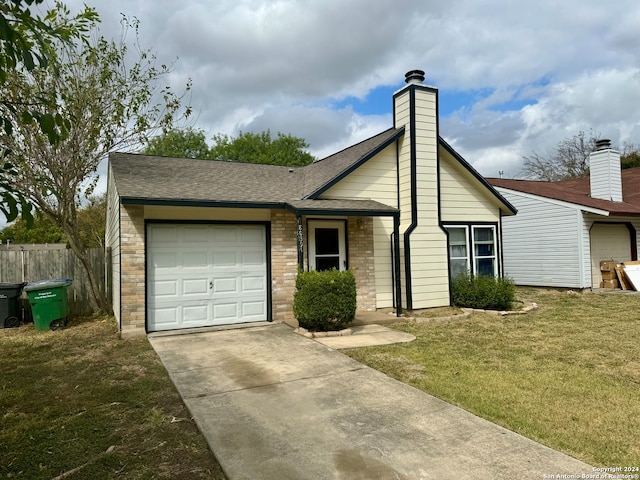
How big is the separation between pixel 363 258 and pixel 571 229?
8982mm

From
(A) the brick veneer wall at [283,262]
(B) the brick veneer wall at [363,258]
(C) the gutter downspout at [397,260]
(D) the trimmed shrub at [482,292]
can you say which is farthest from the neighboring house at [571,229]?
(A) the brick veneer wall at [283,262]

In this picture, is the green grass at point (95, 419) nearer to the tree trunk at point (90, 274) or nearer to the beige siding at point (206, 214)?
the beige siding at point (206, 214)

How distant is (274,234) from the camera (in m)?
10.1

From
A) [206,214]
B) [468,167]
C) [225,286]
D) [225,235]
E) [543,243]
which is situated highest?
[468,167]

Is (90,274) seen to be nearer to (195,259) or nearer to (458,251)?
(195,259)

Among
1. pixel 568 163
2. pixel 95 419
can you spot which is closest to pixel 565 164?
pixel 568 163

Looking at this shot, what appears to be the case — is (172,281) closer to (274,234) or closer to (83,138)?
(274,234)

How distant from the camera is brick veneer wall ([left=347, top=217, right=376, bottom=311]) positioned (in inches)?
431

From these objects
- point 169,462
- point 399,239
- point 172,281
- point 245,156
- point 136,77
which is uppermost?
point 245,156

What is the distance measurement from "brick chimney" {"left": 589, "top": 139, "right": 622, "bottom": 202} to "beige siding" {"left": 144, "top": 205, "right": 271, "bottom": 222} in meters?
14.6

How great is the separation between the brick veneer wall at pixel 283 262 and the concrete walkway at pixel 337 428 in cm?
330

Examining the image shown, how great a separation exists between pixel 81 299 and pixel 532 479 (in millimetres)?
11981

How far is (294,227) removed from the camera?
10320 mm

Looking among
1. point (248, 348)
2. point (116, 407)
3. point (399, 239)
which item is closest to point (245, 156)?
point (399, 239)
